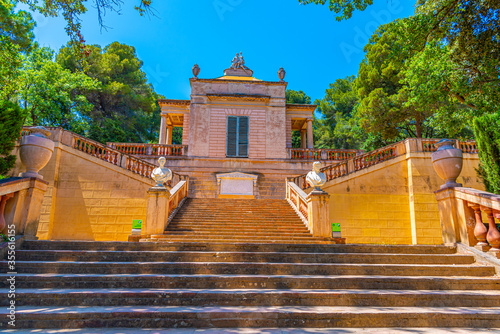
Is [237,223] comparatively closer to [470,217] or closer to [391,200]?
[470,217]

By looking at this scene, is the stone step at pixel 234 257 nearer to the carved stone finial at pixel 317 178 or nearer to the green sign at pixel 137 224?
the green sign at pixel 137 224

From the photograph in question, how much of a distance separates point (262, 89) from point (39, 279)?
1701 centimetres

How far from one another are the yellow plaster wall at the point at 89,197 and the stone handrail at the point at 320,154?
8981 mm

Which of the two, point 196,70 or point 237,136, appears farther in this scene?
point 196,70

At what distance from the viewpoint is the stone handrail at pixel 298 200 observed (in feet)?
34.9

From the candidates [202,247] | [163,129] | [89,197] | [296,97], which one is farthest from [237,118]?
[296,97]

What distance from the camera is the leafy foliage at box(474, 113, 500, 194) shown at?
8.53 metres

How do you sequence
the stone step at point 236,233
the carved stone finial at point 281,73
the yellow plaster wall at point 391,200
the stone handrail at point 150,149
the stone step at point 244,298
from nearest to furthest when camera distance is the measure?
the stone step at point 244,298, the stone step at point 236,233, the yellow plaster wall at point 391,200, the stone handrail at point 150,149, the carved stone finial at point 281,73

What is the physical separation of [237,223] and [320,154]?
9210 millimetres

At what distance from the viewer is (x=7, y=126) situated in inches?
390

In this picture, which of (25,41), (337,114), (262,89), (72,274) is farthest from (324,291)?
(337,114)

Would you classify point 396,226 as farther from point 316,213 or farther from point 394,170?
point 316,213

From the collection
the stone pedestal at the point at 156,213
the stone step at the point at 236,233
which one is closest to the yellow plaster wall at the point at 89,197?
the stone pedestal at the point at 156,213

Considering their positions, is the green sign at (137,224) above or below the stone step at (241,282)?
above
